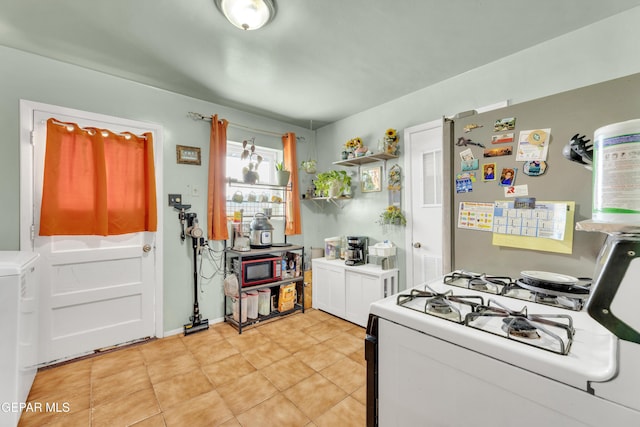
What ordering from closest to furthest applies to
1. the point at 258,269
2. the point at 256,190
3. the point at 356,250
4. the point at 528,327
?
the point at 528,327 < the point at 258,269 < the point at 356,250 < the point at 256,190

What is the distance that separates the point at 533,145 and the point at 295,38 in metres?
1.67

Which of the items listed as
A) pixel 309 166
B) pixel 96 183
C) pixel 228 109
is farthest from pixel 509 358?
pixel 228 109

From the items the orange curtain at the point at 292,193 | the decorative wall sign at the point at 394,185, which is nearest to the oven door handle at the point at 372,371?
the decorative wall sign at the point at 394,185

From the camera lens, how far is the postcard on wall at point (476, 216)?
4.02ft

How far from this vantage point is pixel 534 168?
1.10 meters

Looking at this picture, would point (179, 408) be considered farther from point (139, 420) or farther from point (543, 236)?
point (543, 236)

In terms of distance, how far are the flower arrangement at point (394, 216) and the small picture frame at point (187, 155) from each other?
7.10 feet

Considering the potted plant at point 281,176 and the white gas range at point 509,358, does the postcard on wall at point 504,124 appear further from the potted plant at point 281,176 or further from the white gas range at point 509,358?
the potted plant at point 281,176

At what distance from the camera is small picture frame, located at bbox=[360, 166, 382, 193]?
3.11 metres

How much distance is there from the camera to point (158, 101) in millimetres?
2645

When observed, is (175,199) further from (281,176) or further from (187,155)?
(281,176)

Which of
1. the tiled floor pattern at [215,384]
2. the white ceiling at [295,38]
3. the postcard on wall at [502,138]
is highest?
the white ceiling at [295,38]

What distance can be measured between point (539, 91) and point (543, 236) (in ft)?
5.14

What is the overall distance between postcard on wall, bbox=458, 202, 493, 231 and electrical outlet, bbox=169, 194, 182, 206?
2.62 metres
